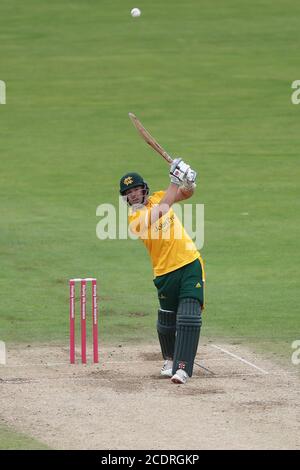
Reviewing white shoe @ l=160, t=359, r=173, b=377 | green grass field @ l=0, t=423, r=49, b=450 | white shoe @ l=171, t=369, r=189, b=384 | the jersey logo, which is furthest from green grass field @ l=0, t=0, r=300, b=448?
green grass field @ l=0, t=423, r=49, b=450

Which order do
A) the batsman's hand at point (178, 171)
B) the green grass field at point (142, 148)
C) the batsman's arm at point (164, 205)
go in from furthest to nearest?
the green grass field at point (142, 148) → the batsman's arm at point (164, 205) → the batsman's hand at point (178, 171)

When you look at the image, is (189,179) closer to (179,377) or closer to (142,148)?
(179,377)

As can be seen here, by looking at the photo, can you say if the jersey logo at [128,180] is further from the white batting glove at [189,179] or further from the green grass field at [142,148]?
the green grass field at [142,148]

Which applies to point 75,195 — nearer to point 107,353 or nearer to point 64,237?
point 64,237

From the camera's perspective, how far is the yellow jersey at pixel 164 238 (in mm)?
11547

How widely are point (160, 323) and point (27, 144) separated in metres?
15.4

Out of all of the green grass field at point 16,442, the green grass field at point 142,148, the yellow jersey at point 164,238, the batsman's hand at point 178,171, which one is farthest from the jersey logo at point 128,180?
the green grass field at point 16,442

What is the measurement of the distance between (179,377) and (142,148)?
15.0 meters

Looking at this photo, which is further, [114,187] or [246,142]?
[246,142]

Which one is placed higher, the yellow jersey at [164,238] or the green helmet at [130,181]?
the green helmet at [130,181]

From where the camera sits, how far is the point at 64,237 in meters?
19.0

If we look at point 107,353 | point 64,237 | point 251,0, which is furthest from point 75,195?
point 251,0

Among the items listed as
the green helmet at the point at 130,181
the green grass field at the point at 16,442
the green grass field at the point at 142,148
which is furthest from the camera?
the green grass field at the point at 142,148

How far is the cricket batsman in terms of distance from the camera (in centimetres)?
1145
